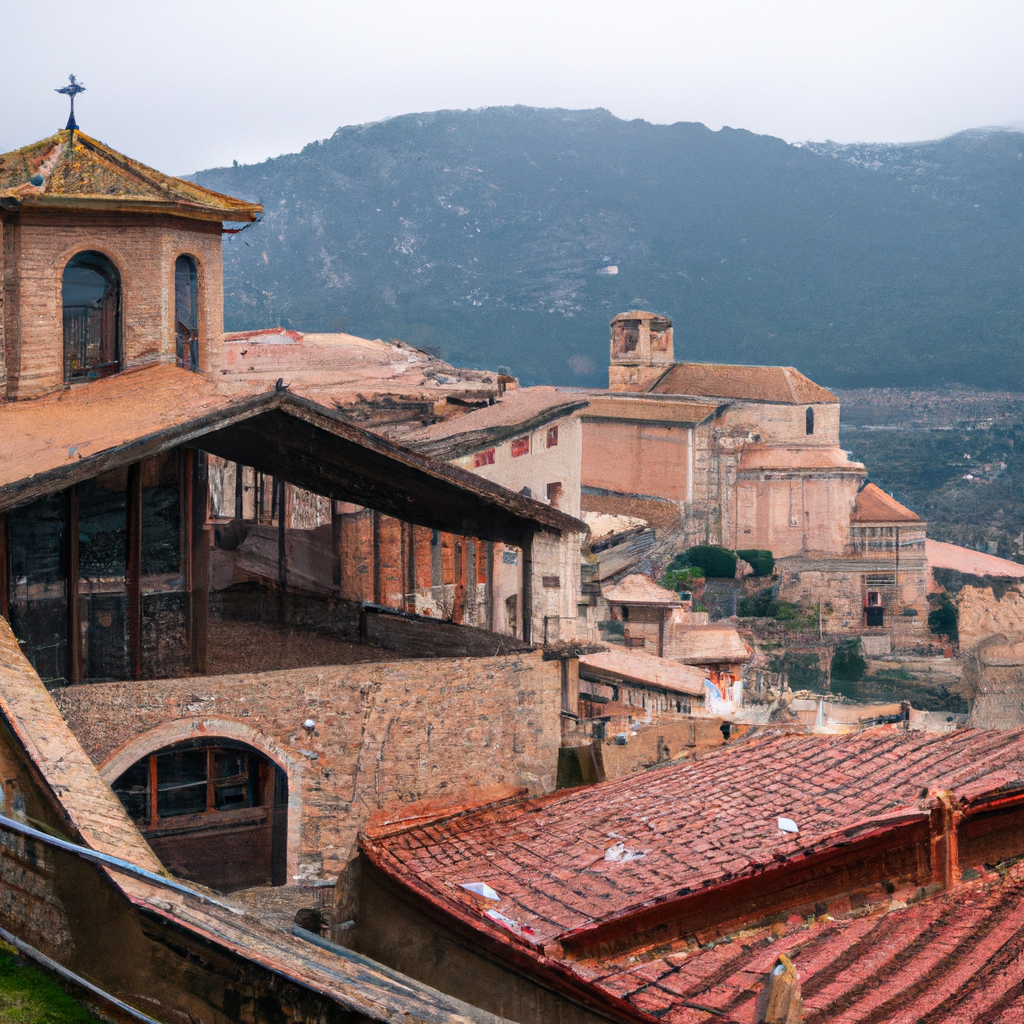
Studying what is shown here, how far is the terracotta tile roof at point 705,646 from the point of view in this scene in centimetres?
2564

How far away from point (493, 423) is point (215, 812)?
11.2 m

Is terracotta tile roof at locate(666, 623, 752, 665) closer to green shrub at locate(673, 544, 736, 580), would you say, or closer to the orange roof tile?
the orange roof tile

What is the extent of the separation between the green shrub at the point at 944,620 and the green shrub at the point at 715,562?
750 centimetres

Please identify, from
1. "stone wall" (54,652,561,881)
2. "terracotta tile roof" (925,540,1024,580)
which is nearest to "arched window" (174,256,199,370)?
"stone wall" (54,652,561,881)

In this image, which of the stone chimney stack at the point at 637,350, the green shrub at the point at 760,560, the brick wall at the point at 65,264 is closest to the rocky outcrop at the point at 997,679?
the green shrub at the point at 760,560

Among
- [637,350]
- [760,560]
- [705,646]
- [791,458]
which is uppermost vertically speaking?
[637,350]

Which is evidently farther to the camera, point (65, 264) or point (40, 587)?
point (65, 264)

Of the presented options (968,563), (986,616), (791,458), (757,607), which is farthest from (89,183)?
(968,563)

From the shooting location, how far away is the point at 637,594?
28.1 m

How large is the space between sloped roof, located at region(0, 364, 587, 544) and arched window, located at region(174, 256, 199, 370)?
900mm

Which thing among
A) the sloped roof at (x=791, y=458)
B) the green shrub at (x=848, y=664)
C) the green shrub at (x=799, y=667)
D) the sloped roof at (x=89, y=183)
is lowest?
the green shrub at (x=848, y=664)

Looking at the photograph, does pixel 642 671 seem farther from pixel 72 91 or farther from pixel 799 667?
pixel 799 667

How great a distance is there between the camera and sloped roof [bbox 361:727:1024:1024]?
6.02m

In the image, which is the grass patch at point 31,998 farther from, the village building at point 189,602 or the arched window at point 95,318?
the arched window at point 95,318
